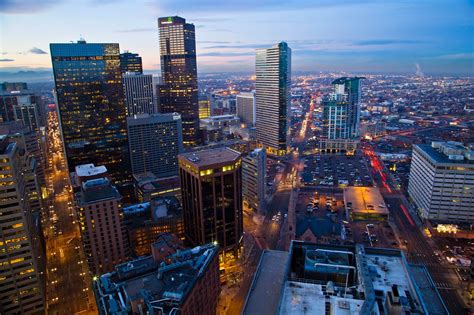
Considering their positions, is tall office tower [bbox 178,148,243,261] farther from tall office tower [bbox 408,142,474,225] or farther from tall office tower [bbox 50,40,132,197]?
tall office tower [bbox 50,40,132,197]

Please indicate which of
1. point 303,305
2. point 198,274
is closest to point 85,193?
point 198,274

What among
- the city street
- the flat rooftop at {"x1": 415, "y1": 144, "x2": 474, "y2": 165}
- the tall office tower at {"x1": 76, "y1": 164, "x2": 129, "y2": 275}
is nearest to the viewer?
the city street

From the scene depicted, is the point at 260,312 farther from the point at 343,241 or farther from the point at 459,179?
the point at 459,179

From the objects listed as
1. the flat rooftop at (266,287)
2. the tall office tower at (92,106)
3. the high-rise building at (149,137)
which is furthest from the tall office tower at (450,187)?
the tall office tower at (92,106)

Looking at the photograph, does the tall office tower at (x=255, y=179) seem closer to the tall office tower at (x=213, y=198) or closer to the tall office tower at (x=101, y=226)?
the tall office tower at (x=213, y=198)

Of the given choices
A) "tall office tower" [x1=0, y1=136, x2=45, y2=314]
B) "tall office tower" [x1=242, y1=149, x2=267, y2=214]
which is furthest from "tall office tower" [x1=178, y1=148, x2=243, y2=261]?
"tall office tower" [x1=0, y1=136, x2=45, y2=314]
